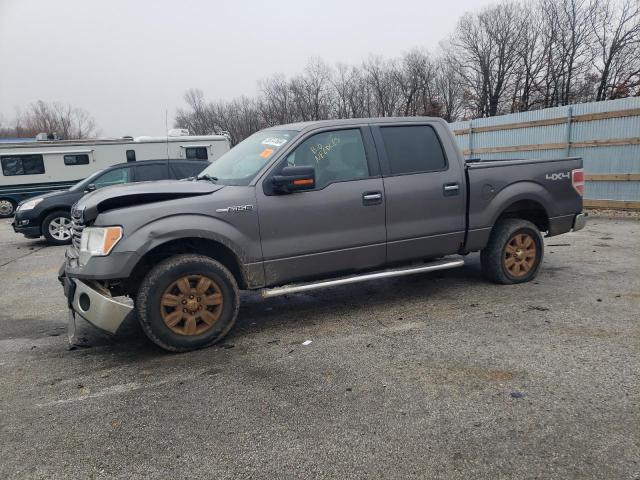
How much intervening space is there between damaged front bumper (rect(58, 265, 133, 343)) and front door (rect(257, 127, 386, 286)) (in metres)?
1.28

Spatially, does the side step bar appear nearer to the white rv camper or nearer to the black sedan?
the black sedan

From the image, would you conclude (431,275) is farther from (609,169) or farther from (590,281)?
(609,169)

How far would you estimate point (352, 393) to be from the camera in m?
3.21

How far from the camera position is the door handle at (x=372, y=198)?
4.60 metres

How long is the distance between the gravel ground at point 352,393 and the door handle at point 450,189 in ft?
3.82

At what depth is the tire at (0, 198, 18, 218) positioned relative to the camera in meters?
17.5

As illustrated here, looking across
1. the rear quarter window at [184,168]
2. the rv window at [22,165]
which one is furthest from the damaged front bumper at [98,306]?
the rv window at [22,165]

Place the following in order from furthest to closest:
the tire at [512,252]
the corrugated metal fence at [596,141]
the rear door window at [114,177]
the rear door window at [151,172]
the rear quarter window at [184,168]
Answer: the corrugated metal fence at [596,141] < the rear quarter window at [184,168] < the rear door window at [151,172] < the rear door window at [114,177] < the tire at [512,252]

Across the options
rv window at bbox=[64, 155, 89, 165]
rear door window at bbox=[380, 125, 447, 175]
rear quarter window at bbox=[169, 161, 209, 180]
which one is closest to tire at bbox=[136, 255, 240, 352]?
rear door window at bbox=[380, 125, 447, 175]

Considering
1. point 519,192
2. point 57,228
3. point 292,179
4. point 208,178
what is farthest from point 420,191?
point 57,228

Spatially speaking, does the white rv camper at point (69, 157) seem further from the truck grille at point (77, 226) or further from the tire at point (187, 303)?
the tire at point (187, 303)

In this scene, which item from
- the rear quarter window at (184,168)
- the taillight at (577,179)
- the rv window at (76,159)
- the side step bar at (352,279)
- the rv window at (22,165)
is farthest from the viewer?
the rv window at (76,159)

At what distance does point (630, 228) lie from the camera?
30.9ft

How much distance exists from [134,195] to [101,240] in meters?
0.45
